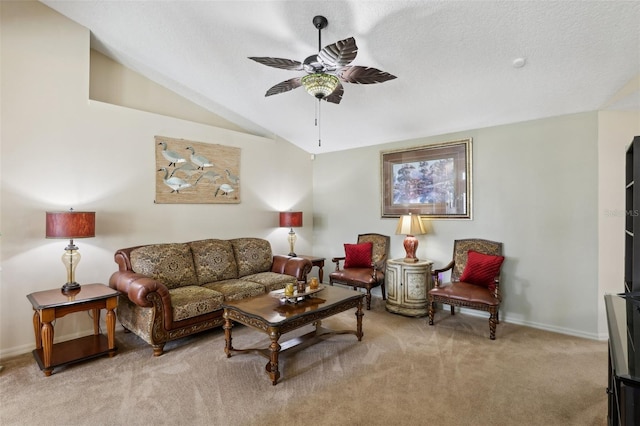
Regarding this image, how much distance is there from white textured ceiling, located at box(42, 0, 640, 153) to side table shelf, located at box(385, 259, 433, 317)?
193cm

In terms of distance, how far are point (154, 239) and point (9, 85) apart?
82.1 inches

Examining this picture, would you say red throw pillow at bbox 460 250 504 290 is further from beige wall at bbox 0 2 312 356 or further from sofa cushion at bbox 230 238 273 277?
beige wall at bbox 0 2 312 356

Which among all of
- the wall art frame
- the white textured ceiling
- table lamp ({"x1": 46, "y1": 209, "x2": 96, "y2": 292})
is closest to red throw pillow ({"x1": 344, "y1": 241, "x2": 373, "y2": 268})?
the wall art frame

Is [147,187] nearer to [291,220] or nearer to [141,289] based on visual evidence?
[141,289]

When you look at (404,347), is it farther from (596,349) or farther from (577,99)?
(577,99)

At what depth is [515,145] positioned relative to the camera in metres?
4.00

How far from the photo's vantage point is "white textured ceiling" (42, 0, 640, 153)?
2.58 m

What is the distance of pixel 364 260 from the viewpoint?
506 cm

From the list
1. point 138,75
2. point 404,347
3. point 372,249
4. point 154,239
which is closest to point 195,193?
point 154,239

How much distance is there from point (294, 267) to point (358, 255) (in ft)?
3.63

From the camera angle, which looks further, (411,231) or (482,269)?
(411,231)

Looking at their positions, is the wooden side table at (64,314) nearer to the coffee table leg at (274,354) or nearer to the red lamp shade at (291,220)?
the coffee table leg at (274,354)

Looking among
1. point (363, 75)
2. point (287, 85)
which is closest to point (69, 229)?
point (287, 85)

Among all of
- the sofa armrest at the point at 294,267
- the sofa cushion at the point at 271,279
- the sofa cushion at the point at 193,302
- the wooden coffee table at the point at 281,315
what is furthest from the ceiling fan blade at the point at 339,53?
the sofa armrest at the point at 294,267
